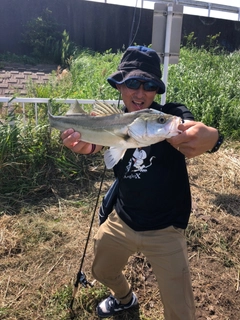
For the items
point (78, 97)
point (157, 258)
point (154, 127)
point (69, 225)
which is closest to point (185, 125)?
point (154, 127)

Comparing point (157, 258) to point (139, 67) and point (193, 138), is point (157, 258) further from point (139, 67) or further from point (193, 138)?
point (139, 67)

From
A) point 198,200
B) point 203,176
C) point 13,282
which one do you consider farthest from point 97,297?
point 203,176

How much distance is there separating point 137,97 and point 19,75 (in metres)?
9.49

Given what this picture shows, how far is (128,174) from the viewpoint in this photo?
1.99m

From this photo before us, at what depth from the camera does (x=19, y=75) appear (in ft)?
34.1

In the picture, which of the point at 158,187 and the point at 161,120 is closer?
the point at 161,120

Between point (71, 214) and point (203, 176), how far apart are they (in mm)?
2053

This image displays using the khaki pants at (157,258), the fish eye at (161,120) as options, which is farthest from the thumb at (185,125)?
the khaki pants at (157,258)

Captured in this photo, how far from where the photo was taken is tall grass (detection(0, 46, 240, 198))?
4.05m

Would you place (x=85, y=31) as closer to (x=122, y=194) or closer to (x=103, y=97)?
(x=103, y=97)

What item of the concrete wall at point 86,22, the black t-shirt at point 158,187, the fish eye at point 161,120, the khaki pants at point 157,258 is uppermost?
the concrete wall at point 86,22

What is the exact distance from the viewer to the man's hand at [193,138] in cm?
155

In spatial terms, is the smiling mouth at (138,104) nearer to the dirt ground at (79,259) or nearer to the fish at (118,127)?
the fish at (118,127)

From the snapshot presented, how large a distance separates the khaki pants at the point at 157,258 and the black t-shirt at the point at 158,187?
0.23 feet
